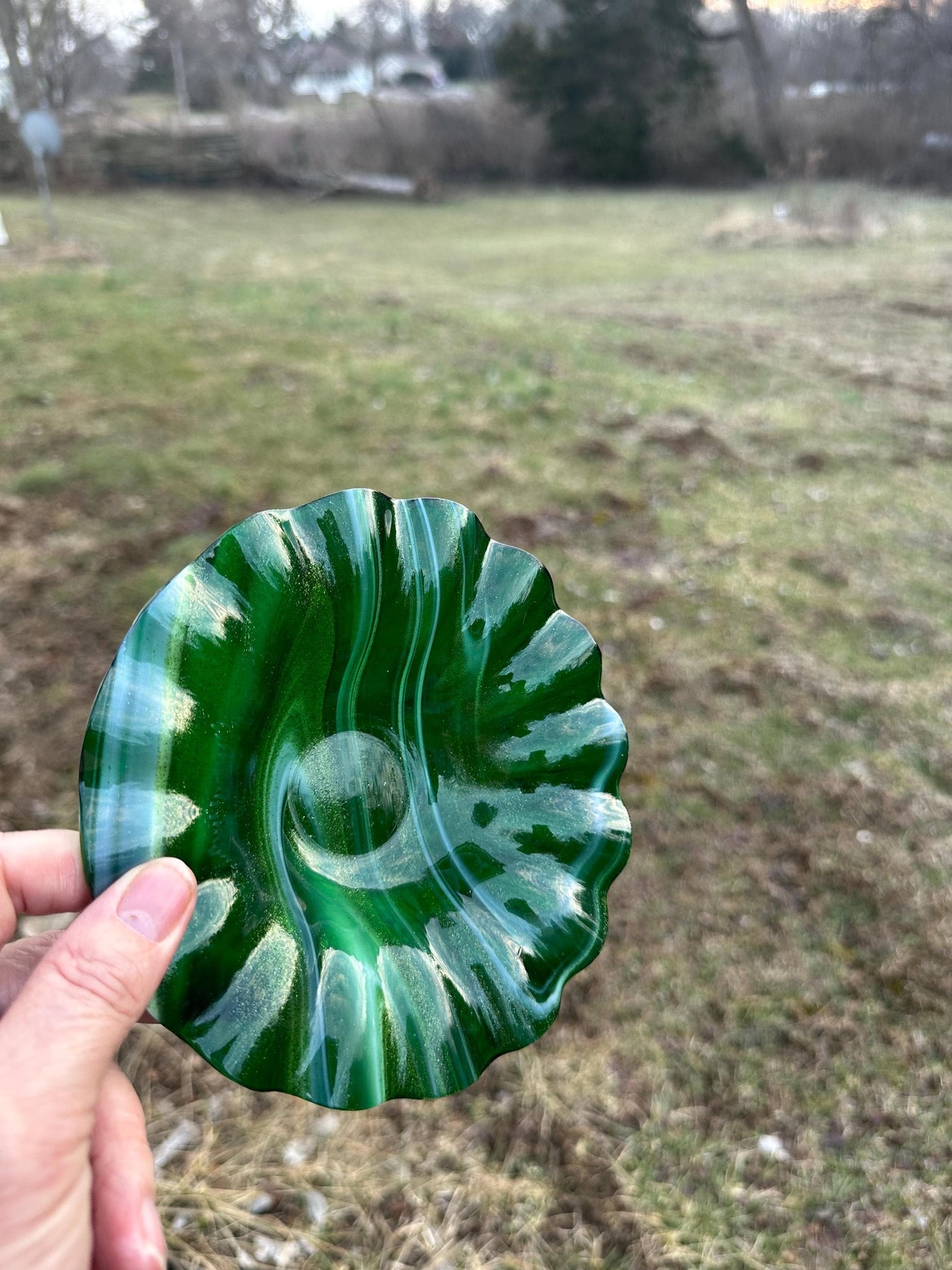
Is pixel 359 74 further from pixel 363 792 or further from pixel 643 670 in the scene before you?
pixel 363 792

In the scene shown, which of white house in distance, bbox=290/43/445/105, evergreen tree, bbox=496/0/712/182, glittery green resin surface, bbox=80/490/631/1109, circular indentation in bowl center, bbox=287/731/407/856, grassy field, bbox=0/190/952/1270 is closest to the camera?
glittery green resin surface, bbox=80/490/631/1109

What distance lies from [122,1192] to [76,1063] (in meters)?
0.26

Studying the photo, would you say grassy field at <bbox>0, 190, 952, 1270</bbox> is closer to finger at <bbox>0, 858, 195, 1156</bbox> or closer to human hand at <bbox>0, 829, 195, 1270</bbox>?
human hand at <bbox>0, 829, 195, 1270</bbox>

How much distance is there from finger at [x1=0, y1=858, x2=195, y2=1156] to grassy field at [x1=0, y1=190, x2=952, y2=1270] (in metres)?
0.83

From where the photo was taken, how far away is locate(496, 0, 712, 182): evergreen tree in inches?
644

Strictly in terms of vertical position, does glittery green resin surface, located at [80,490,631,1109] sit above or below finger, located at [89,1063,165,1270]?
above

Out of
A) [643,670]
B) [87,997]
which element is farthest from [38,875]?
[643,670]

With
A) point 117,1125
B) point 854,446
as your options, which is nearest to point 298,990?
point 117,1125

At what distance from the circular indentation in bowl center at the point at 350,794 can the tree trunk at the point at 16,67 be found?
14326 mm

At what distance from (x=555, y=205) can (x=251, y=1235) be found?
15764 millimetres

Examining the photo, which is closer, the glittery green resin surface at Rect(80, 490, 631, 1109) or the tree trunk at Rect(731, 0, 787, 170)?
the glittery green resin surface at Rect(80, 490, 631, 1109)

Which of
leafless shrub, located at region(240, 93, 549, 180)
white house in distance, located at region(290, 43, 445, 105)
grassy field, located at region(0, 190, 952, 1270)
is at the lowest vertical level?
grassy field, located at region(0, 190, 952, 1270)

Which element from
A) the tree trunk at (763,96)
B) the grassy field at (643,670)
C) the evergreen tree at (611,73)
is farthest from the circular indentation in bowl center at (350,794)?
the evergreen tree at (611,73)

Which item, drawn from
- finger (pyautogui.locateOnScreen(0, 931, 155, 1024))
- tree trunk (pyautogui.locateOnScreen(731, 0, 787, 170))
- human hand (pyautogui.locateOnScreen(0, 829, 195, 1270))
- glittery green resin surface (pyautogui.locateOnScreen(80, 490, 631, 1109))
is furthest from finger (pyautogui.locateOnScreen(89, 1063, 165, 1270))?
tree trunk (pyautogui.locateOnScreen(731, 0, 787, 170))
